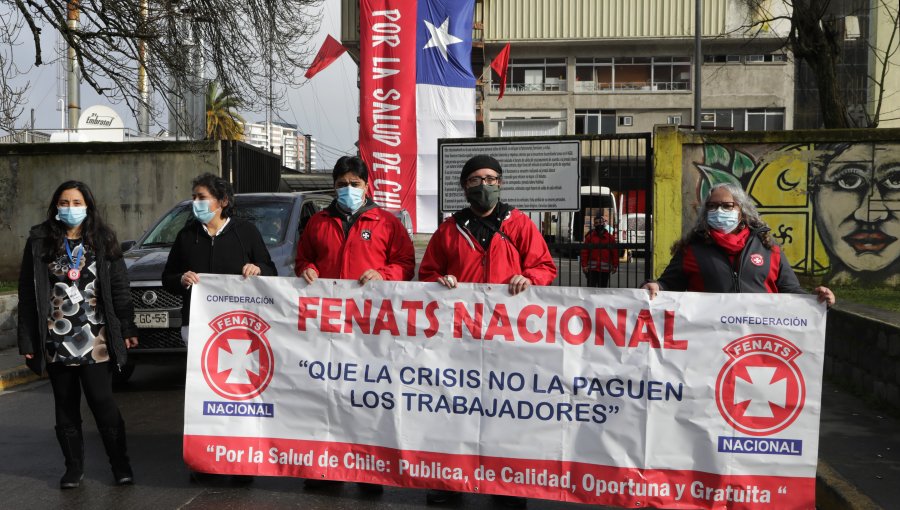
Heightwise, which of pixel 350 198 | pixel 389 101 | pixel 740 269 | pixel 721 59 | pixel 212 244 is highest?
pixel 721 59

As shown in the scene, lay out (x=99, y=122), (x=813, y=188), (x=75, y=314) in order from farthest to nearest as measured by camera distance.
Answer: (x=99, y=122)
(x=813, y=188)
(x=75, y=314)

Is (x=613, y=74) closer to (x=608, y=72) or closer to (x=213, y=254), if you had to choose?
(x=608, y=72)

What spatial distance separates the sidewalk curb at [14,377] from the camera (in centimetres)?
907


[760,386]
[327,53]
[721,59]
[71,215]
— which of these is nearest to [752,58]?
[721,59]

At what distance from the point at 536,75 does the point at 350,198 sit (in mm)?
43381

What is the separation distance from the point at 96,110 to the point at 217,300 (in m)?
24.5

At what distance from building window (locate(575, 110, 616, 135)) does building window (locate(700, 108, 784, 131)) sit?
15.5ft

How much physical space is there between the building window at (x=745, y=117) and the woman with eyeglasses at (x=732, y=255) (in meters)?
43.8

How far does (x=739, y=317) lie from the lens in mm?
4855

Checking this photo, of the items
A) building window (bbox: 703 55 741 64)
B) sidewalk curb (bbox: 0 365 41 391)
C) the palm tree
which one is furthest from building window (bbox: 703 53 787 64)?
sidewalk curb (bbox: 0 365 41 391)

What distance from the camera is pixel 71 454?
213 inches

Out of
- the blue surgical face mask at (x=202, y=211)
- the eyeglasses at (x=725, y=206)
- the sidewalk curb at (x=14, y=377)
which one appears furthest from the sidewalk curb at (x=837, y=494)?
the sidewalk curb at (x=14, y=377)

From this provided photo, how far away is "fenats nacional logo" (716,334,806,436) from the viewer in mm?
4750

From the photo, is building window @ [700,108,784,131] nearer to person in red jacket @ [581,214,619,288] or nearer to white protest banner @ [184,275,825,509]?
person in red jacket @ [581,214,619,288]
